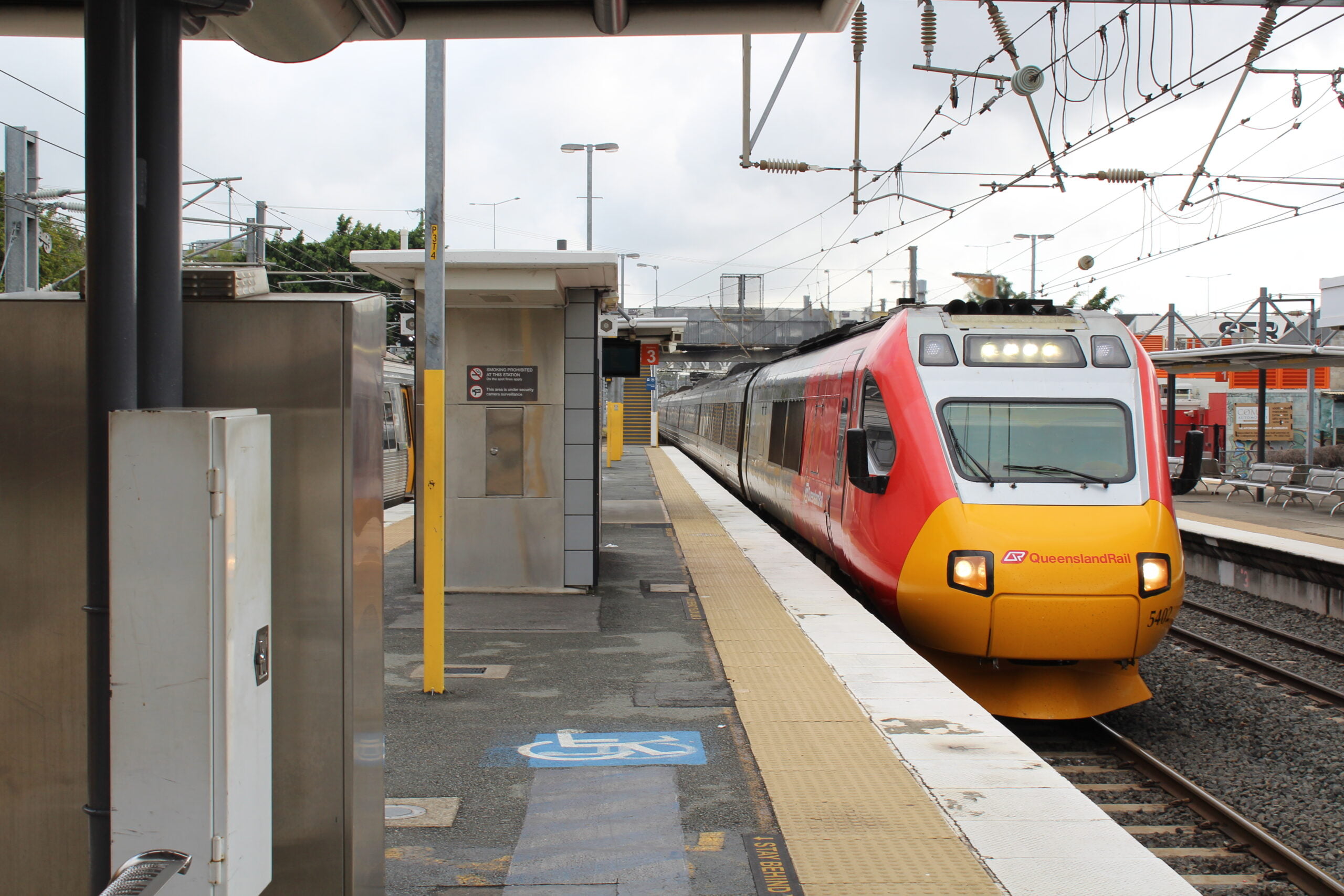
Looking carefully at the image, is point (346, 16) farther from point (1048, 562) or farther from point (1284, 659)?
point (1284, 659)

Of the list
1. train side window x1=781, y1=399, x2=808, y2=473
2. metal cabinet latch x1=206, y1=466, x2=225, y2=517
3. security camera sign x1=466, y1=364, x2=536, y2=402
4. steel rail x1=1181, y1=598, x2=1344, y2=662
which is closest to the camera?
metal cabinet latch x1=206, y1=466, x2=225, y2=517

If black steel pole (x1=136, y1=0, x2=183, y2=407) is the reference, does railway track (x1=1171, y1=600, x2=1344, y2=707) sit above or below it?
below

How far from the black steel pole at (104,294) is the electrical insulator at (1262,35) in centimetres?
776

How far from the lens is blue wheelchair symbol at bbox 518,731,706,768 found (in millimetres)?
5004

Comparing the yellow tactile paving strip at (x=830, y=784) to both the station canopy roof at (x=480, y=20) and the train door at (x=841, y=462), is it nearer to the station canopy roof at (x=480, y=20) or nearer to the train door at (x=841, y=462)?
the train door at (x=841, y=462)

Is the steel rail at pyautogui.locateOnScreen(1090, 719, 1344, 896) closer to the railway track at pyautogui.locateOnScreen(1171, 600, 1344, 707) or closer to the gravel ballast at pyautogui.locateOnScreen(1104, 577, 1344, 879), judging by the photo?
the gravel ballast at pyautogui.locateOnScreen(1104, 577, 1344, 879)

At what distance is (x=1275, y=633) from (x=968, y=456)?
5.41 metres

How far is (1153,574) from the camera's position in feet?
22.1

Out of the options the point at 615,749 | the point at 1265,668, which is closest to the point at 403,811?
the point at 615,749

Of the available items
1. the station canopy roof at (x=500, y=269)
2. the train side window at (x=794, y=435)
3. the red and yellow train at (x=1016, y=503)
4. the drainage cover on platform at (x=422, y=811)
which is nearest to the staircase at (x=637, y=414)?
the train side window at (x=794, y=435)

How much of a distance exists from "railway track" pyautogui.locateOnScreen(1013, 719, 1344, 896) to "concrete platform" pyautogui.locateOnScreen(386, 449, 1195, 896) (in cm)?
96

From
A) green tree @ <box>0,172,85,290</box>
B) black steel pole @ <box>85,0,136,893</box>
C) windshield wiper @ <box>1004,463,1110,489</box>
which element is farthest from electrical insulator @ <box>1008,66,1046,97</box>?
green tree @ <box>0,172,85,290</box>

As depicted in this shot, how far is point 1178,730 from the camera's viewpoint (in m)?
7.61

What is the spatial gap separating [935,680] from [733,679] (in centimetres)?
119
